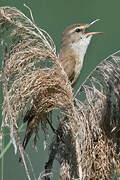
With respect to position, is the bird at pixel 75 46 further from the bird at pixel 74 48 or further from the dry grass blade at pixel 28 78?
the dry grass blade at pixel 28 78

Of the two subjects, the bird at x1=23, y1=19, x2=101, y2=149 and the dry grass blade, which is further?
the bird at x1=23, y1=19, x2=101, y2=149

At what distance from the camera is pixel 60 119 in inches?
105

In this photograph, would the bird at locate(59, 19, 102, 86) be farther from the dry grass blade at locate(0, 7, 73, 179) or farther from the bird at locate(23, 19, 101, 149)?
the dry grass blade at locate(0, 7, 73, 179)

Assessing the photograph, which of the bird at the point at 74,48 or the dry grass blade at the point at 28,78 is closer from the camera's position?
the dry grass blade at the point at 28,78

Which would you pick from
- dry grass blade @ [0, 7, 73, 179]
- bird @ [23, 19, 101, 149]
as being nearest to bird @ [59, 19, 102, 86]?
bird @ [23, 19, 101, 149]

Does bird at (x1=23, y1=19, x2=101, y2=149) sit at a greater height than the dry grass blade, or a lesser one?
greater

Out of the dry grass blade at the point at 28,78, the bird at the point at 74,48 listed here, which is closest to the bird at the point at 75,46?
the bird at the point at 74,48

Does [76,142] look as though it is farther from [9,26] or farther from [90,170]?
[9,26]

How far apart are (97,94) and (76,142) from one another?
8.4 inches

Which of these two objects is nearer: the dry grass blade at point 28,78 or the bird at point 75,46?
the dry grass blade at point 28,78

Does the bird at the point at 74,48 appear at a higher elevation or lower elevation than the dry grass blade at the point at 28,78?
higher

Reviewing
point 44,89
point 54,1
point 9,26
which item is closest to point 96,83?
point 44,89

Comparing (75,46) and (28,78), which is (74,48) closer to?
(75,46)

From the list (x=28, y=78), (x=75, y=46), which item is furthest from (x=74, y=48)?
(x=28, y=78)
